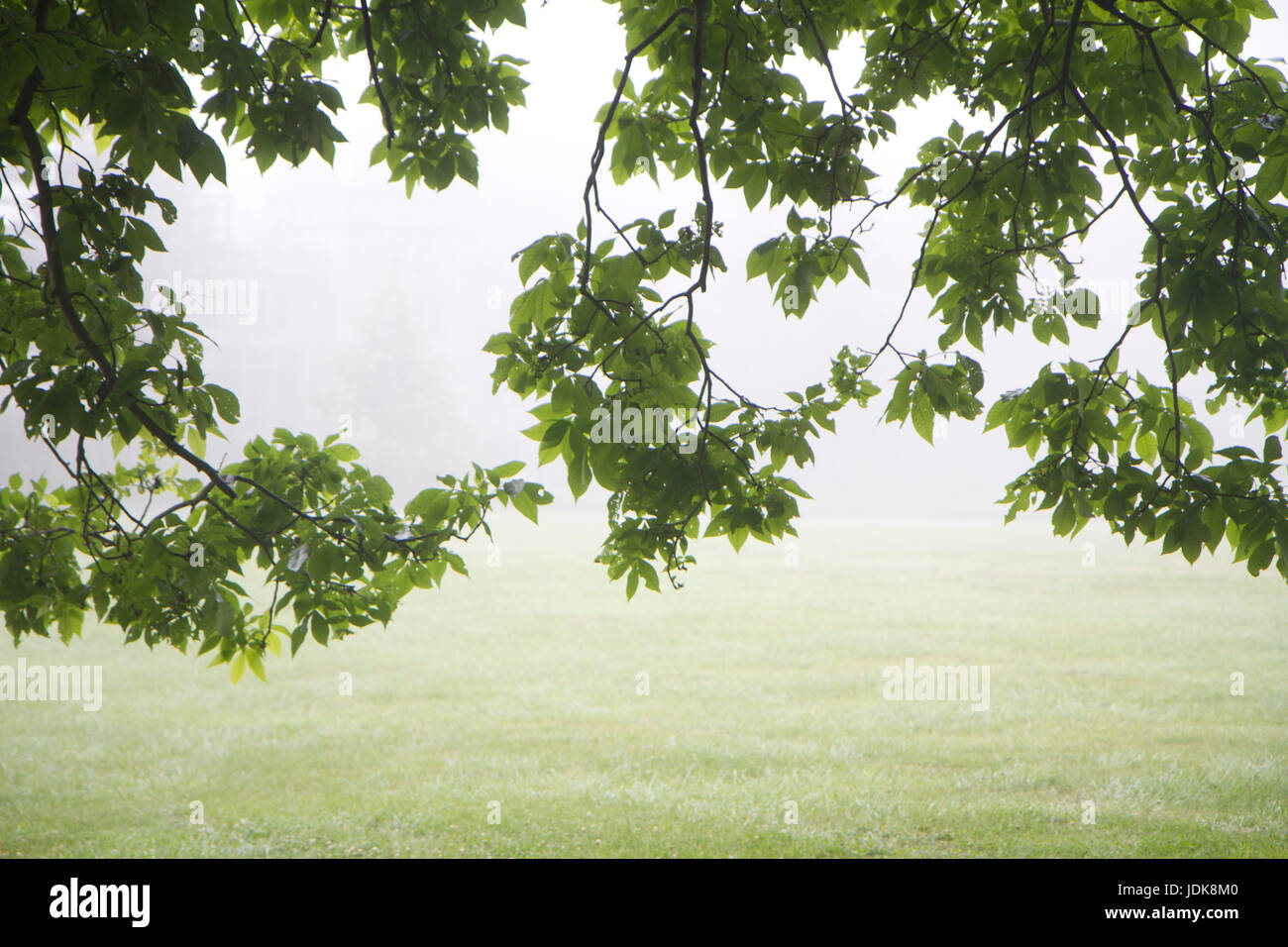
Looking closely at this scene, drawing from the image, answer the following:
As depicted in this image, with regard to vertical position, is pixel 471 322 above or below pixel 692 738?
above

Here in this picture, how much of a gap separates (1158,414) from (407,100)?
1654 mm

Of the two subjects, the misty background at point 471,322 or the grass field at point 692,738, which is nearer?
the grass field at point 692,738

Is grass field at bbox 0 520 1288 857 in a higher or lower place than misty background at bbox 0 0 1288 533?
lower

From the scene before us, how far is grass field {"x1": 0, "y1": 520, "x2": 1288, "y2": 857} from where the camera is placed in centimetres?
443

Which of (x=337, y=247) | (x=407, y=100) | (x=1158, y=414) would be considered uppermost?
(x=337, y=247)

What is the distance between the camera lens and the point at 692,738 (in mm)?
5902

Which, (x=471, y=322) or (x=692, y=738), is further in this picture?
(x=471, y=322)

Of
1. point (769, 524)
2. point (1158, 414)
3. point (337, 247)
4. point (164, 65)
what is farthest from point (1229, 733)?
point (337, 247)

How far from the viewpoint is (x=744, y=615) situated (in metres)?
9.54

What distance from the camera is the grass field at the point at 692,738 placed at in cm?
443

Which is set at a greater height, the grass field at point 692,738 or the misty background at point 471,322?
the misty background at point 471,322

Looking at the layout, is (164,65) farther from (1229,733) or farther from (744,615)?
(744,615)

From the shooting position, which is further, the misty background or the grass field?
the misty background

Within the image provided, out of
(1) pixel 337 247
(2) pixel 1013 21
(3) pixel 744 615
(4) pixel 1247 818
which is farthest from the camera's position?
(1) pixel 337 247
